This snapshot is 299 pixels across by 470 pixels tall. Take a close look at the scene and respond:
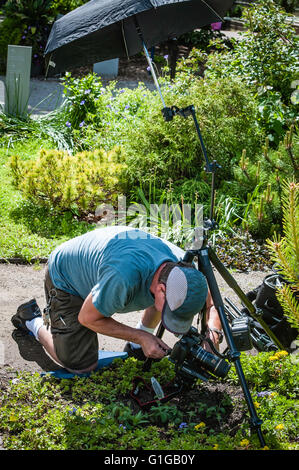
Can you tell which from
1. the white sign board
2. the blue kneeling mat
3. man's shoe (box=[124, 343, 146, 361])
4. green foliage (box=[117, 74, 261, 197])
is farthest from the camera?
the white sign board

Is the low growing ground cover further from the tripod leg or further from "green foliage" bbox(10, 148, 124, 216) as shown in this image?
"green foliage" bbox(10, 148, 124, 216)

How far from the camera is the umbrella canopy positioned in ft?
12.2

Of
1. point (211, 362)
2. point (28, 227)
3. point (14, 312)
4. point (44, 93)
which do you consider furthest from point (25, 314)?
point (44, 93)

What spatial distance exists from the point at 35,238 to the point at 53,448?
3157mm

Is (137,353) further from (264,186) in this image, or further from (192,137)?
(192,137)

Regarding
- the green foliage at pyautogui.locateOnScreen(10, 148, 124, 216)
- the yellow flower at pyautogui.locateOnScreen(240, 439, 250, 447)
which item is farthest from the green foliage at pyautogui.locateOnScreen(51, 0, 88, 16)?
the yellow flower at pyautogui.locateOnScreen(240, 439, 250, 447)

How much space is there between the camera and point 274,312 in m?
4.05

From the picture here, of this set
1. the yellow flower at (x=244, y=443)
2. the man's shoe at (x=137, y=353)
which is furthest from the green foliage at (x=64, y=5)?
the yellow flower at (x=244, y=443)

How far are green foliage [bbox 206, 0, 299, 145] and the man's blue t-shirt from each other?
4075 millimetres

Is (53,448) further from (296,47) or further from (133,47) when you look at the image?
(296,47)

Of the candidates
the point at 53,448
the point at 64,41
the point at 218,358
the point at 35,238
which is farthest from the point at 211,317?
the point at 35,238

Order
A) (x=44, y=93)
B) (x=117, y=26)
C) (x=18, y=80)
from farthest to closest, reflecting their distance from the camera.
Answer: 1. (x=44, y=93)
2. (x=18, y=80)
3. (x=117, y=26)

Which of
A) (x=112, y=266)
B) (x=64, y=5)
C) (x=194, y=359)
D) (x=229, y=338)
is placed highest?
(x=64, y=5)

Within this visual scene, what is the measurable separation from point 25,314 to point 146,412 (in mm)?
1268
